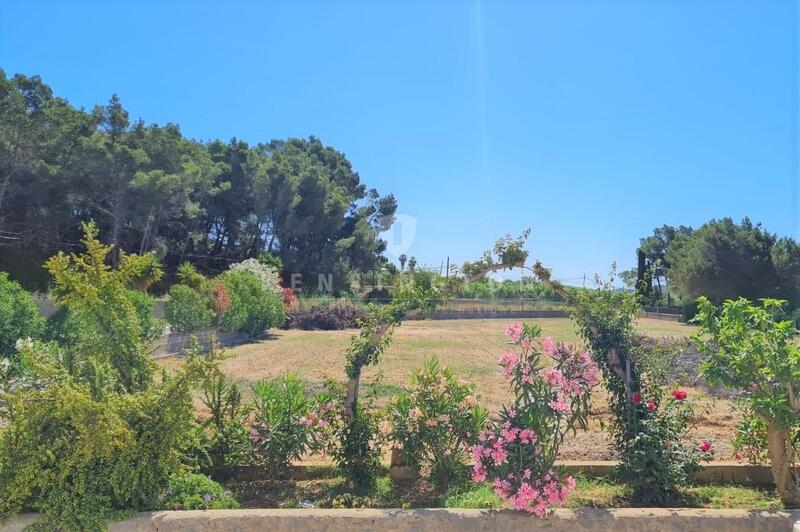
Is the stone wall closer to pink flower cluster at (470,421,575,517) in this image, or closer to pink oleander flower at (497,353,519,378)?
pink flower cluster at (470,421,575,517)

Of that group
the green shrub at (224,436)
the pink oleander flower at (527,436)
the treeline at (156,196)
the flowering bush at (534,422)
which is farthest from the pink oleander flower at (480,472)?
the treeline at (156,196)

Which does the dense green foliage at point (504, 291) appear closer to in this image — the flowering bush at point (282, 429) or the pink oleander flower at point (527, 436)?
the flowering bush at point (282, 429)

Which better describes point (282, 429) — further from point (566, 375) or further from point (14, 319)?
point (14, 319)

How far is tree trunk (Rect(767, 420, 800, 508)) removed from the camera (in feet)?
10.5

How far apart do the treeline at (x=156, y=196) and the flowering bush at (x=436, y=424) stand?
1994 centimetres

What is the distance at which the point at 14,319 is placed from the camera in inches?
272

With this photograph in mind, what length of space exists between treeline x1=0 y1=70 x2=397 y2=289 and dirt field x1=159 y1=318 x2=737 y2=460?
928 centimetres

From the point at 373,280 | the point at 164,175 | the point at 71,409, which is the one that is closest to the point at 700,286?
the point at 373,280

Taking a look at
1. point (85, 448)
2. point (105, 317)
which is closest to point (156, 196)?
point (105, 317)

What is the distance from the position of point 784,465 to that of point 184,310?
41.0ft

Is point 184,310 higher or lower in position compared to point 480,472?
higher

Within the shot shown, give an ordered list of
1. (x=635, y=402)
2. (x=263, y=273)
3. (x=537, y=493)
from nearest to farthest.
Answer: (x=537, y=493) → (x=635, y=402) → (x=263, y=273)

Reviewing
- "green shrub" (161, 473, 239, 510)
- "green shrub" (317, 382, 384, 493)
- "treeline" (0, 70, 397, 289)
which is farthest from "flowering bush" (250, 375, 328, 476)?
"treeline" (0, 70, 397, 289)

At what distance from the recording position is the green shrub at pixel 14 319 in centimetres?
671
